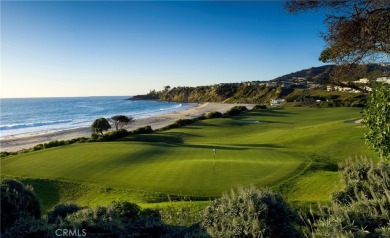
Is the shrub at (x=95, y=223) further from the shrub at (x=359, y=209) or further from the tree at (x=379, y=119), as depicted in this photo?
the tree at (x=379, y=119)

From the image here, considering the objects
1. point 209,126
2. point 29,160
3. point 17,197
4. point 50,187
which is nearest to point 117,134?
point 209,126

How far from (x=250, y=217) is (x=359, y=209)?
260 centimetres

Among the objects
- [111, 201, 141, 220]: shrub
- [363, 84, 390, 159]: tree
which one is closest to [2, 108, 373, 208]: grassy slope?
[363, 84, 390, 159]: tree

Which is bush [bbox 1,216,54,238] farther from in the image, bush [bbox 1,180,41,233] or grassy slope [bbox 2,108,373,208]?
grassy slope [bbox 2,108,373,208]

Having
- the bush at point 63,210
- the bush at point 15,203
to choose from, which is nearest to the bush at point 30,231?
the bush at point 15,203

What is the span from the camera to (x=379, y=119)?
1093 cm

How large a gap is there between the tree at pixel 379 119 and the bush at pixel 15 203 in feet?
35.4

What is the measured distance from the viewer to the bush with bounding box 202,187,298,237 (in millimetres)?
6102

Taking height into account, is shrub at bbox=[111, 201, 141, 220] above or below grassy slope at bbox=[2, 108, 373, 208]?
above

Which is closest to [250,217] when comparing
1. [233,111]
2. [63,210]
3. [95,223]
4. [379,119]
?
[95,223]

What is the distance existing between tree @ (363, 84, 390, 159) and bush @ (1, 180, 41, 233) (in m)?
10.8

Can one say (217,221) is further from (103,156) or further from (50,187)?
(103,156)

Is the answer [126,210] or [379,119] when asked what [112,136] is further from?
[379,119]

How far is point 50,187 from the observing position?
17531 mm
